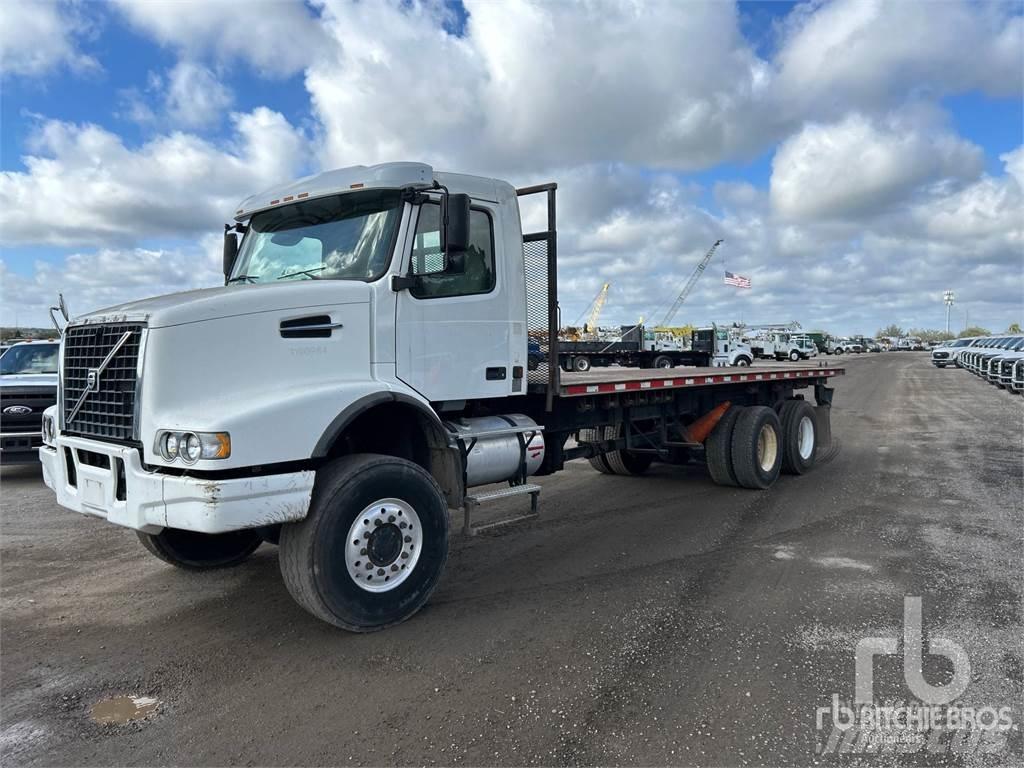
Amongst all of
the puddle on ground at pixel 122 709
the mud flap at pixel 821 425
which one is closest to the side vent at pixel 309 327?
the puddle on ground at pixel 122 709

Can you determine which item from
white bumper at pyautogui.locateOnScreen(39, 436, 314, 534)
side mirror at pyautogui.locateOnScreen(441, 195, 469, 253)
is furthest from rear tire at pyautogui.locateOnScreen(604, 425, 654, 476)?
white bumper at pyautogui.locateOnScreen(39, 436, 314, 534)

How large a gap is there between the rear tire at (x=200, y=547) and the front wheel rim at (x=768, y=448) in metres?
6.20

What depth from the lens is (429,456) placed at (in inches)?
201

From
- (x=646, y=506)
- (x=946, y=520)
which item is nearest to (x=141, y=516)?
(x=646, y=506)

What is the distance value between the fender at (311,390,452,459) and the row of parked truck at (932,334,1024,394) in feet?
78.9

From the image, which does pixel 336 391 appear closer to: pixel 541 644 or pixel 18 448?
pixel 541 644

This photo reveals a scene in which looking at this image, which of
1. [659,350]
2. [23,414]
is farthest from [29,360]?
[659,350]

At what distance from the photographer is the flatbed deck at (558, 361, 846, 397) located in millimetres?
6412

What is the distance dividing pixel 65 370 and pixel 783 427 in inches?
330

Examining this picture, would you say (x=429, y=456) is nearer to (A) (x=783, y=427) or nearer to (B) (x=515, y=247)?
(B) (x=515, y=247)

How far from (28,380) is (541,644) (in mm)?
9250

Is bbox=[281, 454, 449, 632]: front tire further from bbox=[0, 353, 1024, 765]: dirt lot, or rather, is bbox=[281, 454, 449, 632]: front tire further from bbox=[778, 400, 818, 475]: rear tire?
bbox=[778, 400, 818, 475]: rear tire

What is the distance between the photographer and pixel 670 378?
7680mm

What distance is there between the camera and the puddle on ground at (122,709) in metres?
3.44
